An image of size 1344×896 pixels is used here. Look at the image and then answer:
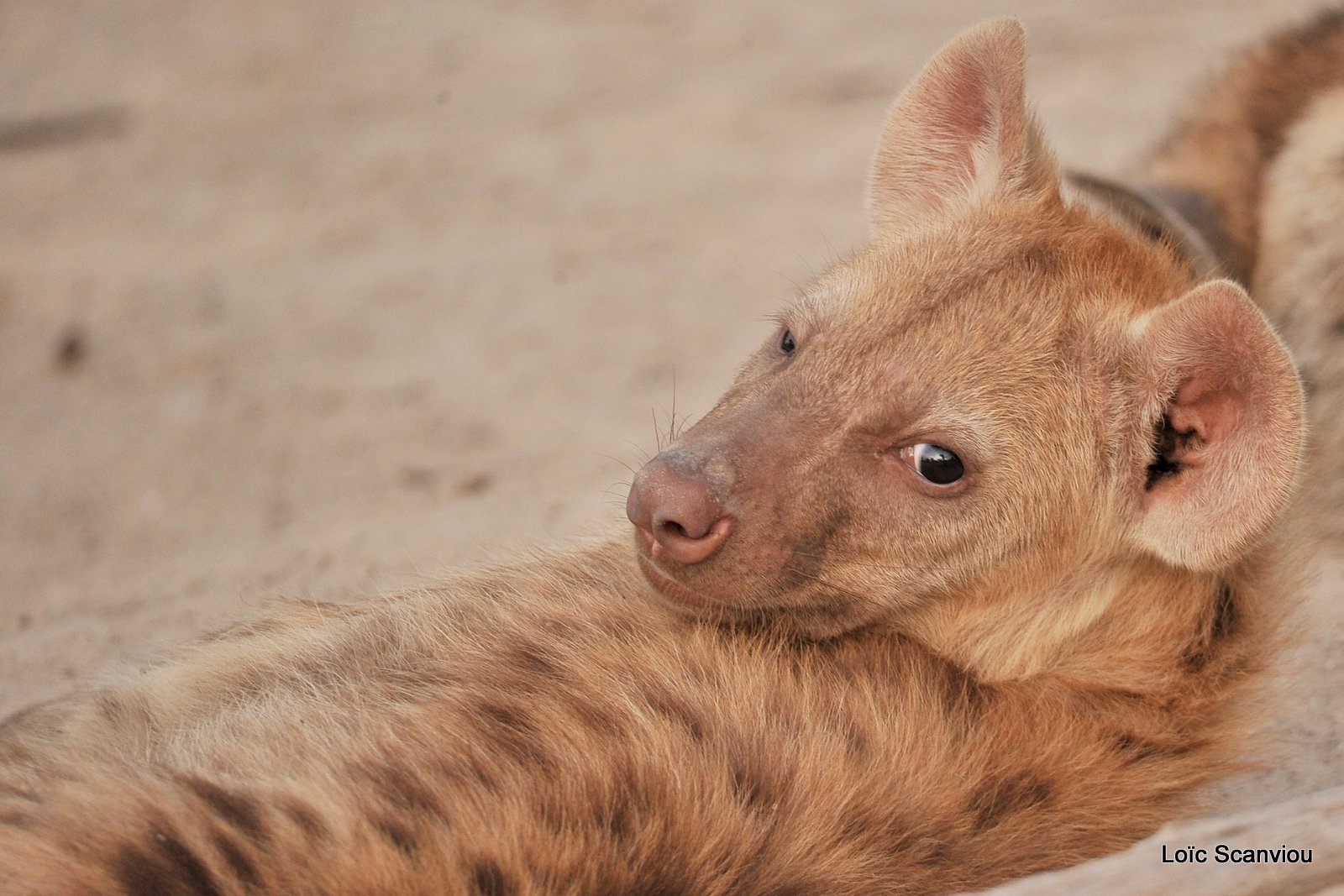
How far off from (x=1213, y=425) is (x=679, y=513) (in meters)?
0.76

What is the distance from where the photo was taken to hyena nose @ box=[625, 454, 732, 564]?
2.00 metres

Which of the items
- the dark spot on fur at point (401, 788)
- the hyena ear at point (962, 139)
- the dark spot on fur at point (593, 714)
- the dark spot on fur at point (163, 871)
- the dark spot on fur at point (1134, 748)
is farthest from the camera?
the hyena ear at point (962, 139)

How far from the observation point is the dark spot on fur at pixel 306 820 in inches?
63.4

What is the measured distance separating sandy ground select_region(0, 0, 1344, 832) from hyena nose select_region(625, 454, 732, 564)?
578mm

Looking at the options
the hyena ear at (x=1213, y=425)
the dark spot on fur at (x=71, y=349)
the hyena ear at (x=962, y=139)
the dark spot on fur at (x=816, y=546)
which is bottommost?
the dark spot on fur at (x=71, y=349)

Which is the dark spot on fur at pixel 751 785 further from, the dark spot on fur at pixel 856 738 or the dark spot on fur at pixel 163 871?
the dark spot on fur at pixel 163 871

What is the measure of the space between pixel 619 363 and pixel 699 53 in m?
2.35

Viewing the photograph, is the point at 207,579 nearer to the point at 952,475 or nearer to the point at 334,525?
the point at 334,525

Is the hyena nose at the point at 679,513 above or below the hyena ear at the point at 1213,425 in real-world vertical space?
below

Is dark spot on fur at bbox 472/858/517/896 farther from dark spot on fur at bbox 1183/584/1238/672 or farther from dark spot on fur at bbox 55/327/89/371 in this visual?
dark spot on fur at bbox 55/327/89/371

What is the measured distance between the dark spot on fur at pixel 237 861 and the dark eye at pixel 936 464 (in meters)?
1.07

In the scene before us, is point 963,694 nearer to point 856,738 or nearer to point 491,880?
point 856,738

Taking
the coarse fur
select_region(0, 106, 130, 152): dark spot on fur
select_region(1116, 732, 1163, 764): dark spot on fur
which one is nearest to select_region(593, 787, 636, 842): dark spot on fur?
the coarse fur

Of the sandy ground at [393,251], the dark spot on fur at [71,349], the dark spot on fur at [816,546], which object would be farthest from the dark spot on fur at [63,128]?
the dark spot on fur at [816,546]
